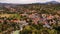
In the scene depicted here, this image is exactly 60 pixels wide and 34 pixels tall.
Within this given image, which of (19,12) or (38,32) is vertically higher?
(19,12)

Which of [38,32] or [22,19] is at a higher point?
[22,19]

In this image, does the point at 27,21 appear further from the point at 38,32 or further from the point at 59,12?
the point at 59,12

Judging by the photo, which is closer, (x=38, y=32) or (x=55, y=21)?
(x=38, y=32)

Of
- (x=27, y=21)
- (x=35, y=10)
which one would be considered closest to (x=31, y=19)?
(x=27, y=21)

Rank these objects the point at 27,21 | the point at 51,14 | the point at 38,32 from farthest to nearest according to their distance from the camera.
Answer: the point at 51,14 < the point at 27,21 < the point at 38,32

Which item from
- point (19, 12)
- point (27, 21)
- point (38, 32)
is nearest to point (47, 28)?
point (38, 32)

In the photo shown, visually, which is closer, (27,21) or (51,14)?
(27,21)

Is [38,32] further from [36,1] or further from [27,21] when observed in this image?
[36,1]

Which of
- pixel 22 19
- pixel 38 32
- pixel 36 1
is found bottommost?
pixel 38 32

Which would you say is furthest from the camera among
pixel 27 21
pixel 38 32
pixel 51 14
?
pixel 51 14
